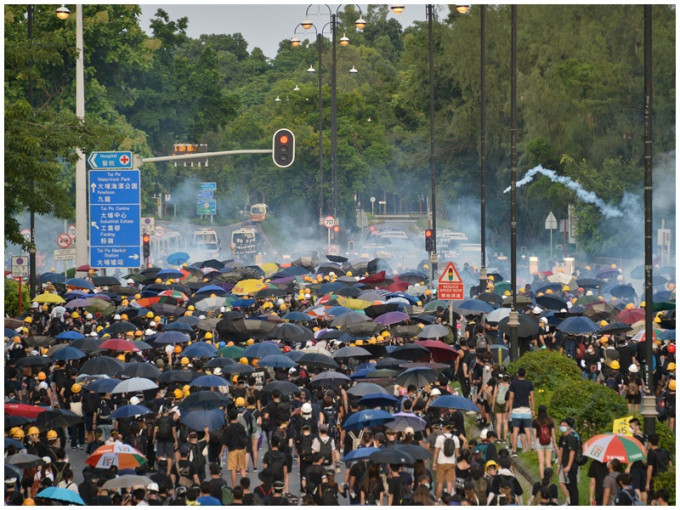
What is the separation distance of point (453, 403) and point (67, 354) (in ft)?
30.1

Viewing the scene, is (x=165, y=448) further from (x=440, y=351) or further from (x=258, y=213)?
(x=258, y=213)

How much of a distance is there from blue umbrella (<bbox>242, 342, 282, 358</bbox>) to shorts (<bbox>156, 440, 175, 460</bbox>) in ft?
17.6

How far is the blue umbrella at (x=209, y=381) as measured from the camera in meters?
22.2

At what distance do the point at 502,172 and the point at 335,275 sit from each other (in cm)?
2957

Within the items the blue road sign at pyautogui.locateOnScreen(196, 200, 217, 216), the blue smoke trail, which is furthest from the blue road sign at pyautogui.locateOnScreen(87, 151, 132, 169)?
the blue road sign at pyautogui.locateOnScreen(196, 200, 217, 216)

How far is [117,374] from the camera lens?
2462 centimetres

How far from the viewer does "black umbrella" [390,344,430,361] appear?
86.7 ft

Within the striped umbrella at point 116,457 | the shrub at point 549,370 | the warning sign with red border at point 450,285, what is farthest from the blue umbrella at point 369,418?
the warning sign with red border at point 450,285

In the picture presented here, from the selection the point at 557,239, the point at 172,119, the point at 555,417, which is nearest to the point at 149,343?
the point at 555,417

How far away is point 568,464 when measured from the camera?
1873 centimetres

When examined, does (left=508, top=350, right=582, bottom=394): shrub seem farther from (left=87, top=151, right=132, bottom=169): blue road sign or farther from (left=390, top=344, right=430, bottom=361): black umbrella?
(left=87, top=151, right=132, bottom=169): blue road sign

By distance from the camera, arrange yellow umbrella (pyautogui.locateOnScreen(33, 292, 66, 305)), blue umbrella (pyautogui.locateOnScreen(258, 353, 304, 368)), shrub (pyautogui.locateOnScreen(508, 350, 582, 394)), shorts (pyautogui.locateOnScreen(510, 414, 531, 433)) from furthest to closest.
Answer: yellow umbrella (pyautogui.locateOnScreen(33, 292, 66, 305)) → shrub (pyautogui.locateOnScreen(508, 350, 582, 394)) → blue umbrella (pyautogui.locateOnScreen(258, 353, 304, 368)) → shorts (pyautogui.locateOnScreen(510, 414, 531, 433))

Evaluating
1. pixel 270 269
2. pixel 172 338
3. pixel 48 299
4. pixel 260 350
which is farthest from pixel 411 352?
pixel 270 269

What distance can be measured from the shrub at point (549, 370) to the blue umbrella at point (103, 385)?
7745mm
